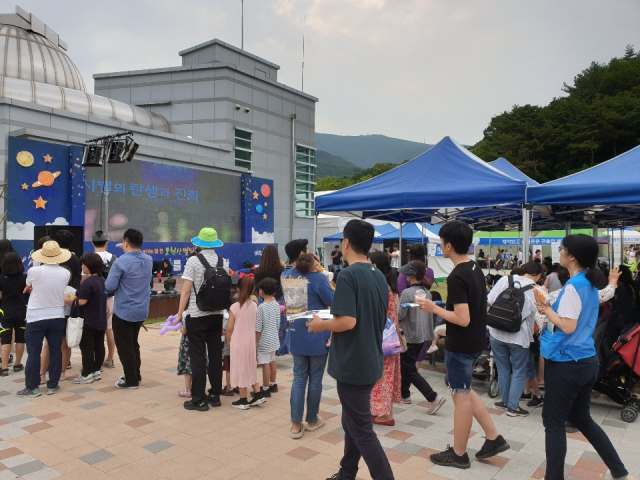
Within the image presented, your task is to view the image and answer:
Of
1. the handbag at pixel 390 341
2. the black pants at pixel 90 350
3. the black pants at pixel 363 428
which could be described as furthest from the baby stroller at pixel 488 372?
the black pants at pixel 90 350

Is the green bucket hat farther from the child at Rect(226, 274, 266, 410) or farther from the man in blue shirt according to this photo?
the man in blue shirt

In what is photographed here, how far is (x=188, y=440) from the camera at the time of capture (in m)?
4.00

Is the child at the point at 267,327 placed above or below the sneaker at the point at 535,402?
above

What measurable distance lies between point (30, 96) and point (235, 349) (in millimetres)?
16491

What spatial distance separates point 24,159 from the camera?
13070mm

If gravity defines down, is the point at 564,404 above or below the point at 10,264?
below

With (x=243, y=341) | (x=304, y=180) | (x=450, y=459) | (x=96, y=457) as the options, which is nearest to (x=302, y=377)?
(x=243, y=341)

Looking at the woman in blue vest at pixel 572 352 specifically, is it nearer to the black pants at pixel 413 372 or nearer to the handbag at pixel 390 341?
the handbag at pixel 390 341

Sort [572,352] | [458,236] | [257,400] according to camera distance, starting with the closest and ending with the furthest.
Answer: [572,352] → [458,236] → [257,400]

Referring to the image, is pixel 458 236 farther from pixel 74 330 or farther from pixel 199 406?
pixel 74 330

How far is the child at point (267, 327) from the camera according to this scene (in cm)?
490

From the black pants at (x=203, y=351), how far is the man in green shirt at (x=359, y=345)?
2276mm

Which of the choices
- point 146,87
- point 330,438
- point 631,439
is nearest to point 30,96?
point 146,87

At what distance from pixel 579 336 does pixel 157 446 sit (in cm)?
332
